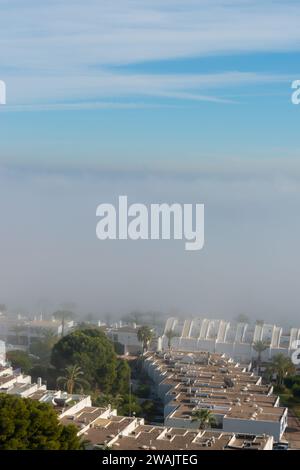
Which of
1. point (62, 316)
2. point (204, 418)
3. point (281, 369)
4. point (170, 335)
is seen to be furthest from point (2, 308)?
point (204, 418)

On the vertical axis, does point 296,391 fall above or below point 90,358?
below

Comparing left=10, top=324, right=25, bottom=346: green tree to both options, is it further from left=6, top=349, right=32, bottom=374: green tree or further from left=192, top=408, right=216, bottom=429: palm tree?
left=192, top=408, right=216, bottom=429: palm tree

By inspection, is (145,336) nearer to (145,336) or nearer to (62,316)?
(145,336)

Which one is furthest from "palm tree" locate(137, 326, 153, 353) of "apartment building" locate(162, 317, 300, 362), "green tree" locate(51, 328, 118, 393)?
"green tree" locate(51, 328, 118, 393)

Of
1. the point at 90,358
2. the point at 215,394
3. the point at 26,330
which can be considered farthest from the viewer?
the point at 26,330

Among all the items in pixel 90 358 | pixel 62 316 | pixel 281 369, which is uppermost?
pixel 62 316
